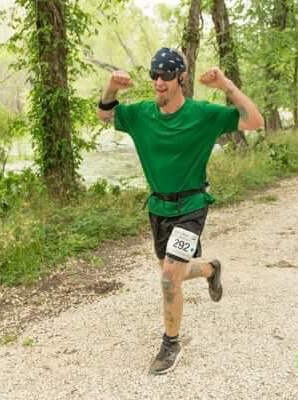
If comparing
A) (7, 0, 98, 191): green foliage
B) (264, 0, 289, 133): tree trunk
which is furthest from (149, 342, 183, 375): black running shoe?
(264, 0, 289, 133): tree trunk

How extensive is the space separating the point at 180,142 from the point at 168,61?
1.73 feet

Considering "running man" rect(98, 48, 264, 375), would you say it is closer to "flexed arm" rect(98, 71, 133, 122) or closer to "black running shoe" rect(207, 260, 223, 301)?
"flexed arm" rect(98, 71, 133, 122)

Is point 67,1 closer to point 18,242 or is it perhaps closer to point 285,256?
point 18,242

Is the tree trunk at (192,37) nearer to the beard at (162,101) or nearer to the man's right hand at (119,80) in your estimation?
the man's right hand at (119,80)

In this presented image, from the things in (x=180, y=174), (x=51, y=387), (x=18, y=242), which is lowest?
(x=51, y=387)

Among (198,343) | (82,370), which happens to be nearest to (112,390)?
(82,370)

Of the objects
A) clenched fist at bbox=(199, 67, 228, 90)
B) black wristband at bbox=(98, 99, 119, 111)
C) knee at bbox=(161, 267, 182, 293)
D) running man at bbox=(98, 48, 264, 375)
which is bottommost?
knee at bbox=(161, 267, 182, 293)

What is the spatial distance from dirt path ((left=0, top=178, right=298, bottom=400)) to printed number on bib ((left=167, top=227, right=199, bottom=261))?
0.84m

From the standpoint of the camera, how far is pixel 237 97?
3250 millimetres

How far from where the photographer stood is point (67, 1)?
26.4ft

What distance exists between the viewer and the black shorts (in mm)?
3535

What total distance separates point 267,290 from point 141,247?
209 centimetres

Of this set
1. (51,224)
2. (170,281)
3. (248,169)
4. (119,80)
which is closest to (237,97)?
(119,80)

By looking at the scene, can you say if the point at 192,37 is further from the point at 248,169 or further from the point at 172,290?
the point at 172,290
